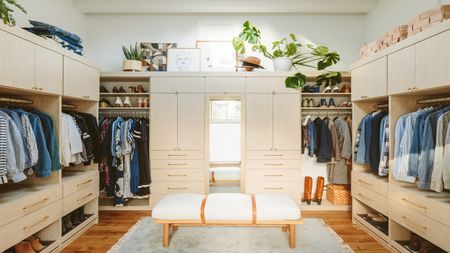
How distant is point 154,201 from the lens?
402cm

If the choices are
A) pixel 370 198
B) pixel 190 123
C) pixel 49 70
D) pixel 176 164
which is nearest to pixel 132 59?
pixel 190 123

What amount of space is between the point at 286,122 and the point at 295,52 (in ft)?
3.55

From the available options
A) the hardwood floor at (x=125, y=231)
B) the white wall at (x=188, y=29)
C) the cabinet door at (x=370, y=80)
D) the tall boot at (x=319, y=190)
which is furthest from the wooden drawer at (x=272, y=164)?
the white wall at (x=188, y=29)

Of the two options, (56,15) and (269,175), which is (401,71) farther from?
(56,15)

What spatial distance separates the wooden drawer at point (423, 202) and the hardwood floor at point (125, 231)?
2.03ft

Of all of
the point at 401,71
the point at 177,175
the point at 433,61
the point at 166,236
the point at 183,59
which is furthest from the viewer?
the point at 183,59

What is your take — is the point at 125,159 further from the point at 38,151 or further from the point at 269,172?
the point at 269,172

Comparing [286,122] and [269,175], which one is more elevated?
[286,122]

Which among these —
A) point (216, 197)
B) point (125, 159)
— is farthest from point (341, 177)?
point (125, 159)

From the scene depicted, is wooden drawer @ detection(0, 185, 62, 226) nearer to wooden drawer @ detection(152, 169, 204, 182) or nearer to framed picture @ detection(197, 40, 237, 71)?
wooden drawer @ detection(152, 169, 204, 182)

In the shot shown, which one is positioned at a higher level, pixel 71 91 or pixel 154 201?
pixel 71 91

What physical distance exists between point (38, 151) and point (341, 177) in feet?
13.1

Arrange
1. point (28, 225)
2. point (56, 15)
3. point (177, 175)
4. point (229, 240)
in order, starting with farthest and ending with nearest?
point (177, 175), point (56, 15), point (229, 240), point (28, 225)

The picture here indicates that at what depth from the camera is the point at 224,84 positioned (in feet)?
13.5
